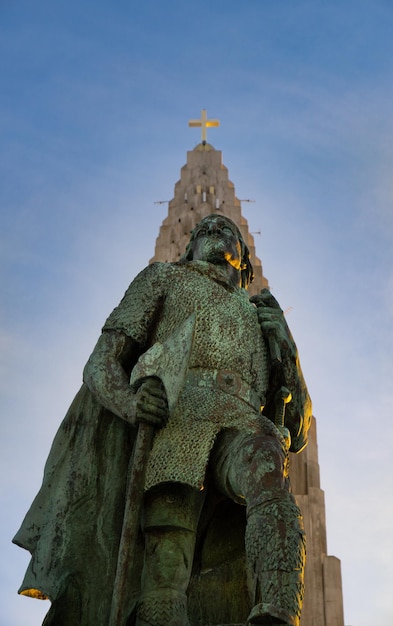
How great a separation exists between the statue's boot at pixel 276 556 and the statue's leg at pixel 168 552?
55cm

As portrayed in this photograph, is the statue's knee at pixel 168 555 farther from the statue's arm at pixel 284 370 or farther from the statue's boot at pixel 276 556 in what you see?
the statue's arm at pixel 284 370

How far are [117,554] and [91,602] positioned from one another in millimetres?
331

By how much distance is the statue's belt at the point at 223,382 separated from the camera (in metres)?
6.41

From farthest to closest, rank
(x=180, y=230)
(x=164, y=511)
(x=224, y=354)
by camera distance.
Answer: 1. (x=180, y=230)
2. (x=224, y=354)
3. (x=164, y=511)

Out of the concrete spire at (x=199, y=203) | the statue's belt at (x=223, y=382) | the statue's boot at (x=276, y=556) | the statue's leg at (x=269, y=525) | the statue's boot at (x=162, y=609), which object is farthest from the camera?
the concrete spire at (x=199, y=203)

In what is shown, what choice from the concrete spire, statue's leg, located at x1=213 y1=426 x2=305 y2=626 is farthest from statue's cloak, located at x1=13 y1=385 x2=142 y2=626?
the concrete spire

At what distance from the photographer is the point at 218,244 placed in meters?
7.30

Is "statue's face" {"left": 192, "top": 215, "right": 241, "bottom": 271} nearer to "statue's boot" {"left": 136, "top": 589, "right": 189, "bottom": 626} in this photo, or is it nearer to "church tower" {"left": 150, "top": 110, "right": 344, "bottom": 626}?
"statue's boot" {"left": 136, "top": 589, "right": 189, "bottom": 626}

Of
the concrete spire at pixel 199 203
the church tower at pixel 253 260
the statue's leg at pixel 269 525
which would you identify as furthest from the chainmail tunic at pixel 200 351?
the concrete spire at pixel 199 203

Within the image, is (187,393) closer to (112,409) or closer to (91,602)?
(112,409)

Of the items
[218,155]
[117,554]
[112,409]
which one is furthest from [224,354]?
[218,155]

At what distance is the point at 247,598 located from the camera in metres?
6.24

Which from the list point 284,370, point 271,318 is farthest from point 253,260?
point 284,370

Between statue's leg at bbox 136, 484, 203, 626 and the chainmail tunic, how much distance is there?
18 cm
